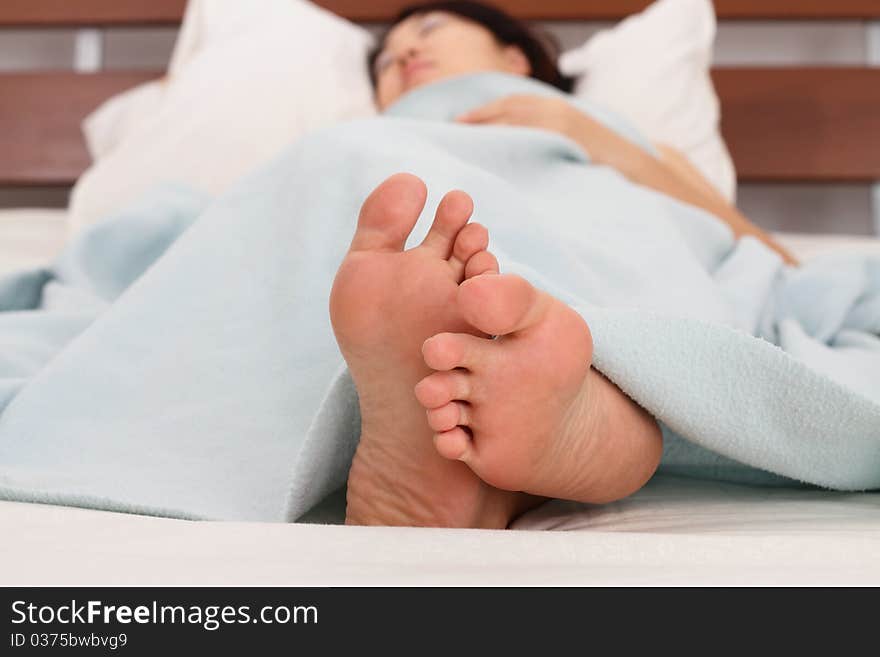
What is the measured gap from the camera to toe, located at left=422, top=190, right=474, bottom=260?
495 millimetres

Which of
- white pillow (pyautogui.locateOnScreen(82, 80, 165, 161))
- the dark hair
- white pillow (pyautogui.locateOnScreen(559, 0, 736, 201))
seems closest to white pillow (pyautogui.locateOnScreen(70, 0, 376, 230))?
white pillow (pyautogui.locateOnScreen(82, 80, 165, 161))

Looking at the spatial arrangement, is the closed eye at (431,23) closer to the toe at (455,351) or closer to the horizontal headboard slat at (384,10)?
the horizontal headboard slat at (384,10)

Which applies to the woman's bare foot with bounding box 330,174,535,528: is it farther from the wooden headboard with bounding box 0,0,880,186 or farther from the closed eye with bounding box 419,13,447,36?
the wooden headboard with bounding box 0,0,880,186

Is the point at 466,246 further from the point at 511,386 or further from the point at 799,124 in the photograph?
the point at 799,124

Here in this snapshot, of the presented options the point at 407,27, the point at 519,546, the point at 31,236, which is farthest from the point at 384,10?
the point at 519,546

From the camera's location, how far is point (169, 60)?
2037 millimetres

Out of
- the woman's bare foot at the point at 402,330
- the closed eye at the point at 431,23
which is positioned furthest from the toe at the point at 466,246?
the closed eye at the point at 431,23

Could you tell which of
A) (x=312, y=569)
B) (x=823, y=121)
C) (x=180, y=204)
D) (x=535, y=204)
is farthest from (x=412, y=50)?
(x=312, y=569)

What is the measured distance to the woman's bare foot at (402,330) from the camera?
0.49m

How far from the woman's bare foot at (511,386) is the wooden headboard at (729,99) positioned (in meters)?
1.53

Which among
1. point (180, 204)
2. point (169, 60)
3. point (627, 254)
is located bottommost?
point (169, 60)

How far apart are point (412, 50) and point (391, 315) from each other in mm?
1126

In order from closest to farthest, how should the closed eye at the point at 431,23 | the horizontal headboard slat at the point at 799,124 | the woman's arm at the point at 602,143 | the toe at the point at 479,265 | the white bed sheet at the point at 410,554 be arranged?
1. the white bed sheet at the point at 410,554
2. the toe at the point at 479,265
3. the woman's arm at the point at 602,143
4. the closed eye at the point at 431,23
5. the horizontal headboard slat at the point at 799,124

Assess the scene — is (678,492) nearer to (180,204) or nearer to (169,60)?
(180,204)
